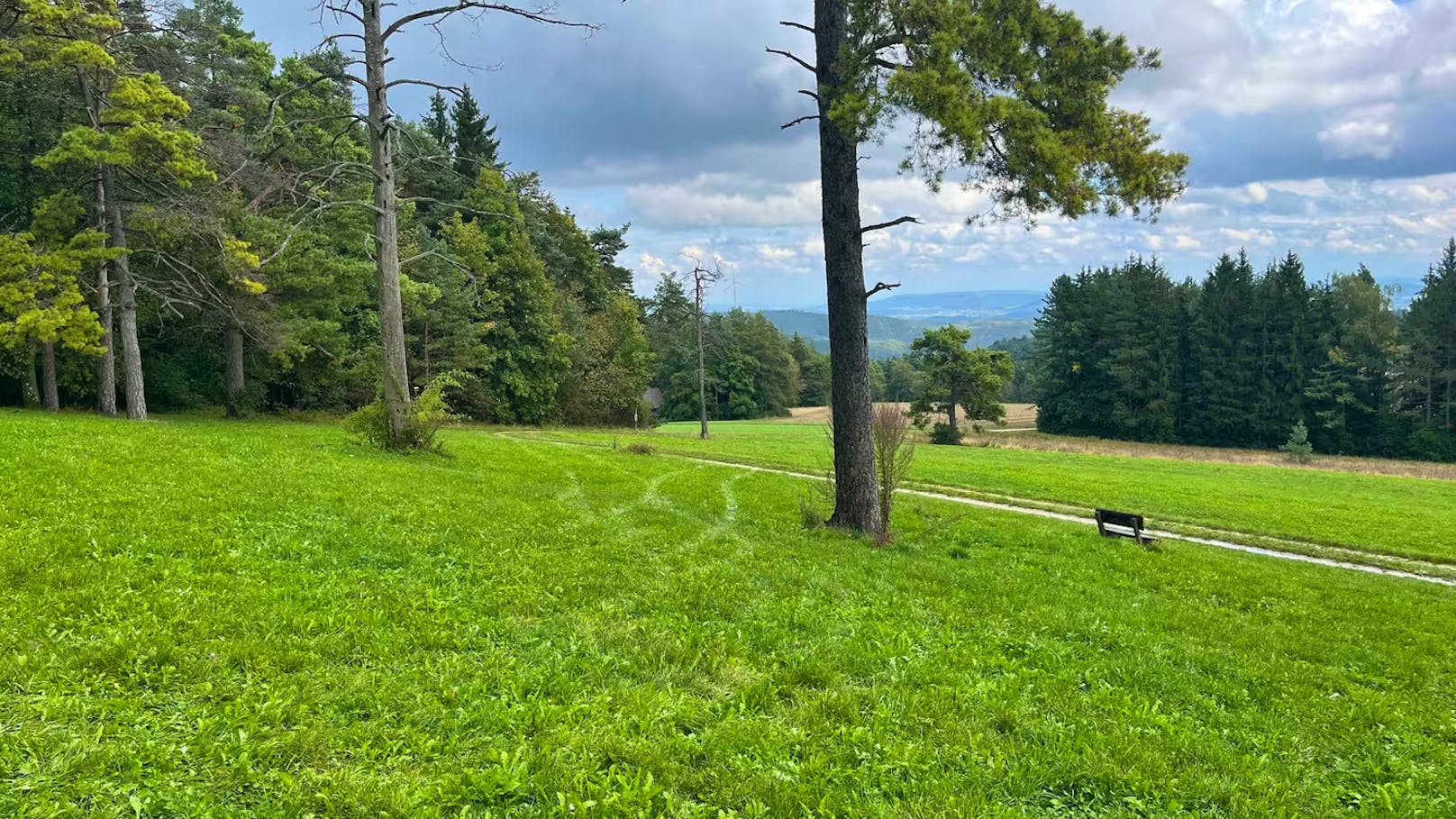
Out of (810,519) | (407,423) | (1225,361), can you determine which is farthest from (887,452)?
(1225,361)

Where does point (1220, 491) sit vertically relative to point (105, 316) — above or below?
below

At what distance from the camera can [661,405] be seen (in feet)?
299

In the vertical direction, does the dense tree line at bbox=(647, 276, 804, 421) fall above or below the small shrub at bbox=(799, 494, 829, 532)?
above

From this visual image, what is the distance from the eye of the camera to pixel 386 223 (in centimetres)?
1398

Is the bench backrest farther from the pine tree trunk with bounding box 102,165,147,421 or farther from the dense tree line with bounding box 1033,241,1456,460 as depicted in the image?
the dense tree line with bounding box 1033,241,1456,460

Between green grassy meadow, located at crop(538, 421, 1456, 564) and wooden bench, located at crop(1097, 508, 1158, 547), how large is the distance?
457 cm

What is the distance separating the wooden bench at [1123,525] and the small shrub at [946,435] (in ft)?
116

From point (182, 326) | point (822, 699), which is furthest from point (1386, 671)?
point (182, 326)

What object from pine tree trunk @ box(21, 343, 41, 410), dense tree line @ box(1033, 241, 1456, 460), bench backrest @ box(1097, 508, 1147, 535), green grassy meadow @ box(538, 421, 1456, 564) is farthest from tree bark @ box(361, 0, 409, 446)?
dense tree line @ box(1033, 241, 1456, 460)

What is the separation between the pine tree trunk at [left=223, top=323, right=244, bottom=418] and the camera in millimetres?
25688

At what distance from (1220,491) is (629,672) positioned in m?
22.0

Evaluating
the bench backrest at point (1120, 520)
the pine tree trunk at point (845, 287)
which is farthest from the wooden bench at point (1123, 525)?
the pine tree trunk at point (845, 287)

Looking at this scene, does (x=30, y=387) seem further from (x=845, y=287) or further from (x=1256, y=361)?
(x=1256, y=361)

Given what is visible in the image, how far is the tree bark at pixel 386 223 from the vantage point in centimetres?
1352
